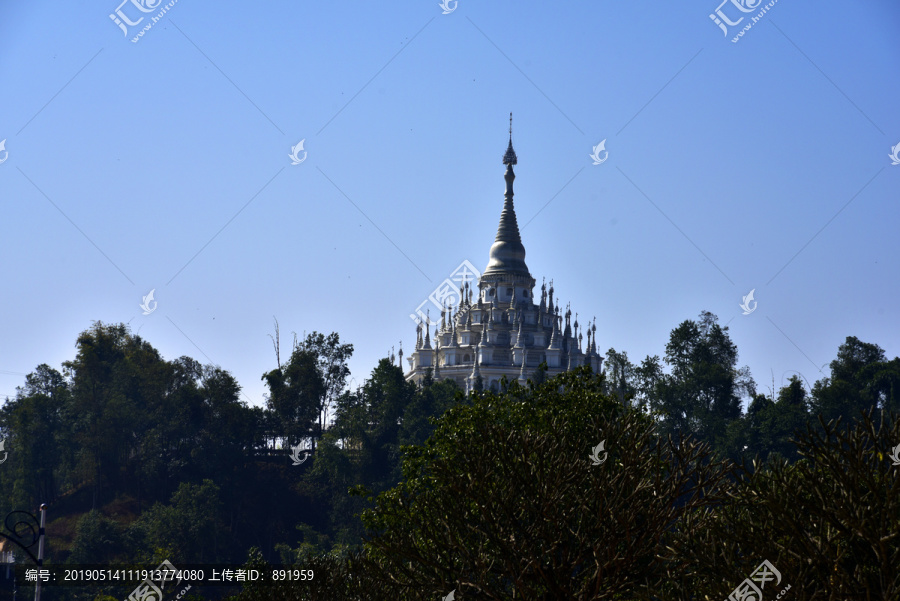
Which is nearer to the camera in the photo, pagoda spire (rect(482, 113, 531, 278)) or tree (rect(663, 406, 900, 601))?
tree (rect(663, 406, 900, 601))

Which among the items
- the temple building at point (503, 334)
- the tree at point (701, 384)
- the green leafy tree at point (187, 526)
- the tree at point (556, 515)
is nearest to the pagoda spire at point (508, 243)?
the temple building at point (503, 334)

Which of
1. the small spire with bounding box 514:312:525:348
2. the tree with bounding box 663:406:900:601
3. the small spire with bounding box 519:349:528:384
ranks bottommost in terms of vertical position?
the tree with bounding box 663:406:900:601

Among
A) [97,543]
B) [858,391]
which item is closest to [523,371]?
[858,391]

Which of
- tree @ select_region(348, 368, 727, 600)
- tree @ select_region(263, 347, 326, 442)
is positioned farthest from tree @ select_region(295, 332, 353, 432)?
tree @ select_region(348, 368, 727, 600)

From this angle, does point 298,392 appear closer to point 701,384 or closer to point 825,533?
point 701,384

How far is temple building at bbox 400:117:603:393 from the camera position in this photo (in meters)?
108

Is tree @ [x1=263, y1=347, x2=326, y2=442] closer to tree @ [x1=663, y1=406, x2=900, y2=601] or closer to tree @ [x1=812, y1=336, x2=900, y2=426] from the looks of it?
tree @ [x1=812, y1=336, x2=900, y2=426]

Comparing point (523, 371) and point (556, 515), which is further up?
point (523, 371)

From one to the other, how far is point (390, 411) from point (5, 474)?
105ft

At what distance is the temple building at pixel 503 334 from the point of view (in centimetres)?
10850

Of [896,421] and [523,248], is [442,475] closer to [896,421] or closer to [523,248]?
[896,421]

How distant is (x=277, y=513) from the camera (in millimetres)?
86250

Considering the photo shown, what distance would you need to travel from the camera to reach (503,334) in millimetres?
112188

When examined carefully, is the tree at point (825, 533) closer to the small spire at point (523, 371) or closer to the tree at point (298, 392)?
the tree at point (298, 392)
